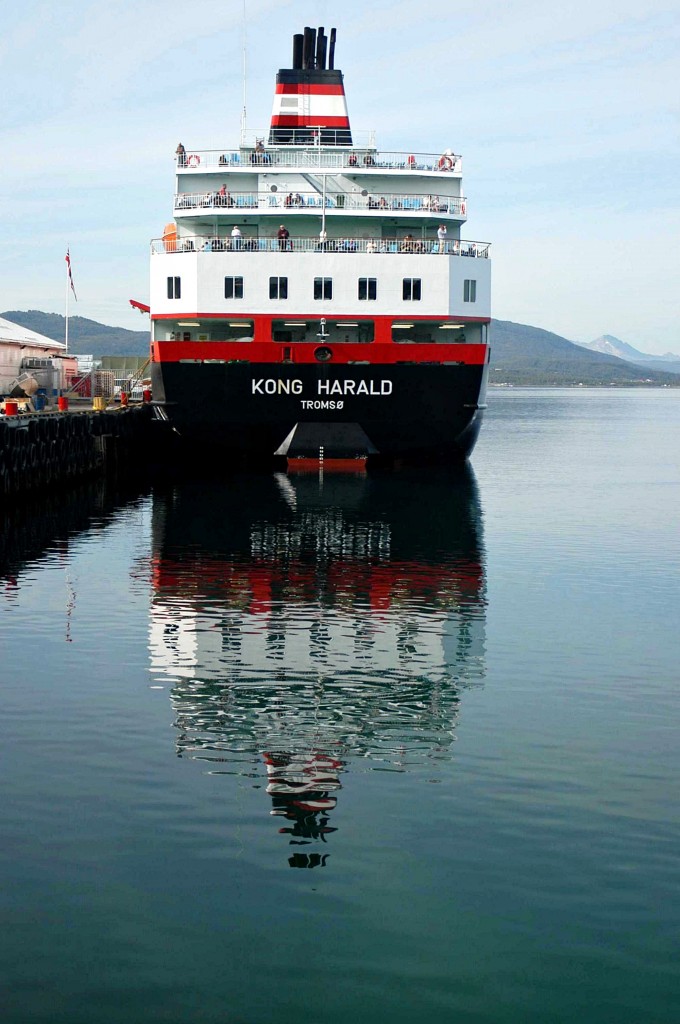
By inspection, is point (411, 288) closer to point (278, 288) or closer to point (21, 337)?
point (278, 288)

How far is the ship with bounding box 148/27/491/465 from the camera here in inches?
1715

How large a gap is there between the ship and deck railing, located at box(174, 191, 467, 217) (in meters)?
0.07

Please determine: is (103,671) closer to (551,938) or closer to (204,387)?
(551,938)

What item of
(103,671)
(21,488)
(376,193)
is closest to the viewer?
(103,671)

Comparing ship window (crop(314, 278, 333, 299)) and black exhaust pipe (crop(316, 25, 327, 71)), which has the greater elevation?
black exhaust pipe (crop(316, 25, 327, 71))

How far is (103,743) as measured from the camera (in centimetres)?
1376

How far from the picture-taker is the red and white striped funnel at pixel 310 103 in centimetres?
5222

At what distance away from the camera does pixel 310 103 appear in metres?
53.3

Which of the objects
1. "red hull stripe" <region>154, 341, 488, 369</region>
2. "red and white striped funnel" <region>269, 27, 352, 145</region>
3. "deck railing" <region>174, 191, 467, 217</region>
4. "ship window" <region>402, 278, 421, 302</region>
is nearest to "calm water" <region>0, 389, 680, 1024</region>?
"red hull stripe" <region>154, 341, 488, 369</region>

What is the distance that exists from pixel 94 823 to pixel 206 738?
2.78 metres

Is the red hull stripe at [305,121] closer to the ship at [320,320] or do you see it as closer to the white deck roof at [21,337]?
the ship at [320,320]

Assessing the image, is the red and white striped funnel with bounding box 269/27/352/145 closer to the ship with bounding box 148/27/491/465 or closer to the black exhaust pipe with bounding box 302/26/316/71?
the black exhaust pipe with bounding box 302/26/316/71

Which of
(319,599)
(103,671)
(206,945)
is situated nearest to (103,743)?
(103,671)

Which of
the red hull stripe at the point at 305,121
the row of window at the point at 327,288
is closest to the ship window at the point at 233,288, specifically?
the row of window at the point at 327,288
